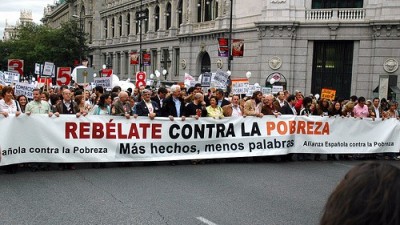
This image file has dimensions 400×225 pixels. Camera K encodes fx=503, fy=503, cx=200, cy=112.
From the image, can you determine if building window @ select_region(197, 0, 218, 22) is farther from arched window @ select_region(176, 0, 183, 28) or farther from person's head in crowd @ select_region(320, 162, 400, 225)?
person's head in crowd @ select_region(320, 162, 400, 225)

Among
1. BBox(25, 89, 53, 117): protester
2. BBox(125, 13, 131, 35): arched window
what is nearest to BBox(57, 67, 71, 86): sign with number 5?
BBox(25, 89, 53, 117): protester

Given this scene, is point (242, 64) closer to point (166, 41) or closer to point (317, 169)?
point (166, 41)

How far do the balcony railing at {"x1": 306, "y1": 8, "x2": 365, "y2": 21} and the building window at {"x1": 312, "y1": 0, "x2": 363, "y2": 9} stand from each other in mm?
684

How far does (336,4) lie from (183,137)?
23.6 meters

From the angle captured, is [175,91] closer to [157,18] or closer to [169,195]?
[169,195]

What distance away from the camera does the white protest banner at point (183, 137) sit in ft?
34.9

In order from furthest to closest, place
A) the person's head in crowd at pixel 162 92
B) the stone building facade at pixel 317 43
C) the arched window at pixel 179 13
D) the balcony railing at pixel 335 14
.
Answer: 1. the arched window at pixel 179 13
2. the balcony railing at pixel 335 14
3. the stone building facade at pixel 317 43
4. the person's head in crowd at pixel 162 92

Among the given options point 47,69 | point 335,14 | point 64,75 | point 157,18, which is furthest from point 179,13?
point 64,75

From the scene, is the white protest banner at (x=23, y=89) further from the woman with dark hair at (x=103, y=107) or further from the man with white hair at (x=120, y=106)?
the man with white hair at (x=120, y=106)

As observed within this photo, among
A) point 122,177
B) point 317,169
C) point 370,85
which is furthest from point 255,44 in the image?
point 122,177

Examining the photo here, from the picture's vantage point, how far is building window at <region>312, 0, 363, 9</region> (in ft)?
105

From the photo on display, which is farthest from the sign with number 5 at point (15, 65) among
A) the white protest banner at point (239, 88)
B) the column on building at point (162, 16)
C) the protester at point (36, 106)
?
the column on building at point (162, 16)

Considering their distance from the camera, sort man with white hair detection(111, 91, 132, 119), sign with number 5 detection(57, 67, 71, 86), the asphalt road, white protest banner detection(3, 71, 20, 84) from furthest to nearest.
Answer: sign with number 5 detection(57, 67, 71, 86) < white protest banner detection(3, 71, 20, 84) < man with white hair detection(111, 91, 132, 119) < the asphalt road

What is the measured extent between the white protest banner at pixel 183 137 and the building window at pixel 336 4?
65.1 feet
